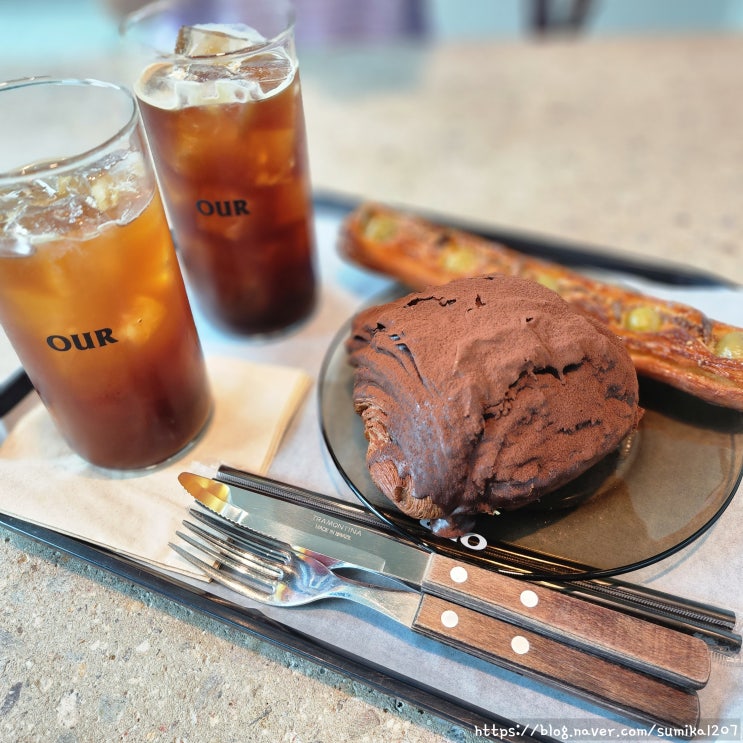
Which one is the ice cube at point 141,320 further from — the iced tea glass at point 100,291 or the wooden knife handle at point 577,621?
the wooden knife handle at point 577,621

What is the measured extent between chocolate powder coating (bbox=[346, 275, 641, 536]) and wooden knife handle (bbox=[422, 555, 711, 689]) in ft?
0.24

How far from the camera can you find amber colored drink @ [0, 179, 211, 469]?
73 centimetres

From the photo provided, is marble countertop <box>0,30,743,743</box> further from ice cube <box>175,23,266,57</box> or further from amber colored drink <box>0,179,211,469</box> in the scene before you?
ice cube <box>175,23,266,57</box>

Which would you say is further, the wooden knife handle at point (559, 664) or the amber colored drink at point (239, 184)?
the amber colored drink at point (239, 184)

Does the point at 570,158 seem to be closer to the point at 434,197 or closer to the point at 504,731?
the point at 434,197

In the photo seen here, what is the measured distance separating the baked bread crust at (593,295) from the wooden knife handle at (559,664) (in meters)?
0.40

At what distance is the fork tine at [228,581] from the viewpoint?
2.62 feet

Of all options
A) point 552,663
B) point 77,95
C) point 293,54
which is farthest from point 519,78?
point 552,663

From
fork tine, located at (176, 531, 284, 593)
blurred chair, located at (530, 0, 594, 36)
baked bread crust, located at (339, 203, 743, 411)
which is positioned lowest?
blurred chair, located at (530, 0, 594, 36)

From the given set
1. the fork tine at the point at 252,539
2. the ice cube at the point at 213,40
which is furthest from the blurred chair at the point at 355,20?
the fork tine at the point at 252,539

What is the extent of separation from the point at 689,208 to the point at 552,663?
45.9 inches

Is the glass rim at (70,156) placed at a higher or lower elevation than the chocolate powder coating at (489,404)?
higher

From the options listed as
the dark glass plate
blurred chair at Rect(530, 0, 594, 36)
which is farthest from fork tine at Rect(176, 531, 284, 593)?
blurred chair at Rect(530, 0, 594, 36)

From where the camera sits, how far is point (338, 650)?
77cm
